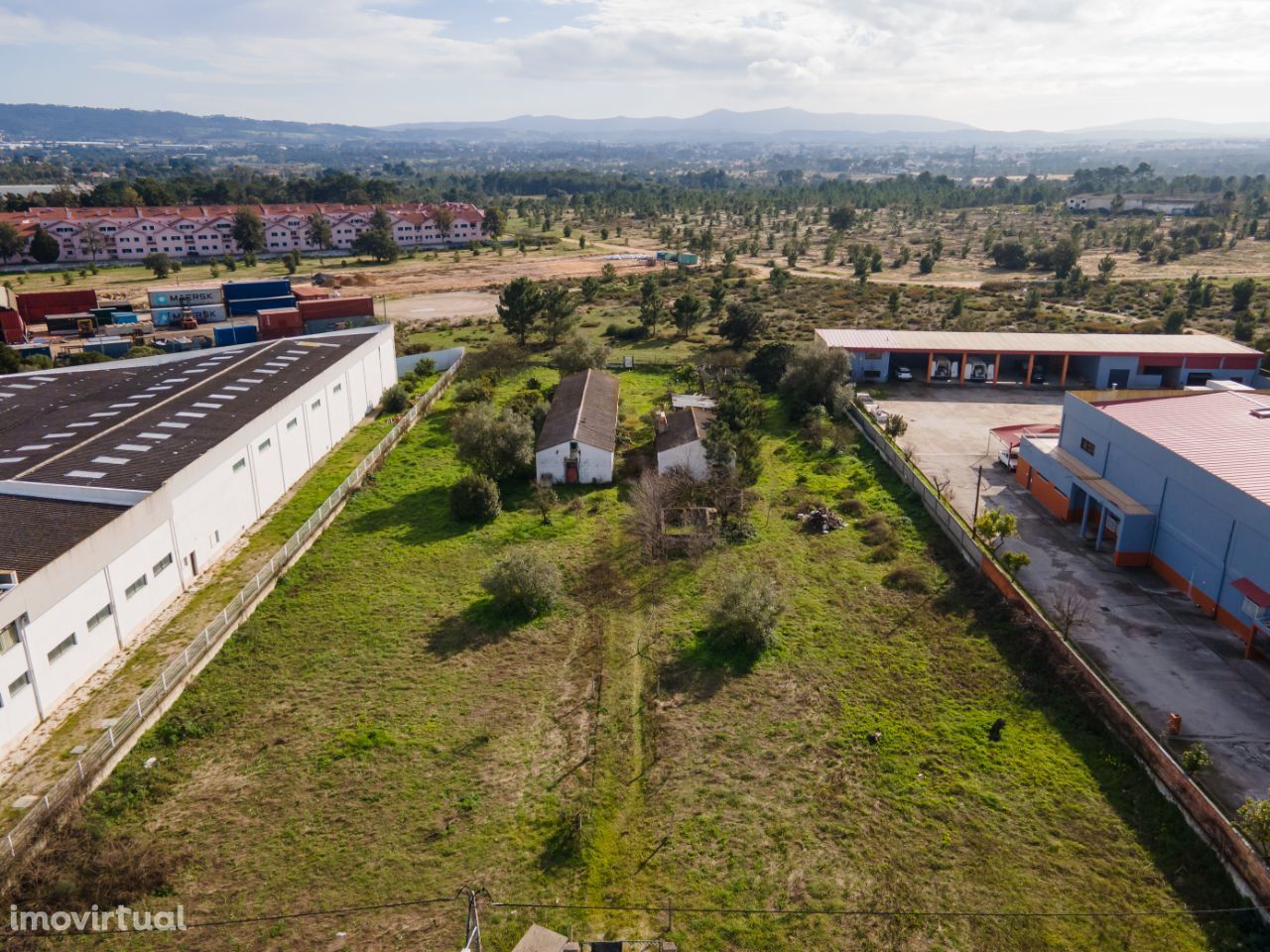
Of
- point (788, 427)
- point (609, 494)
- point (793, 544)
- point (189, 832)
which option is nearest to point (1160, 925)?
point (793, 544)

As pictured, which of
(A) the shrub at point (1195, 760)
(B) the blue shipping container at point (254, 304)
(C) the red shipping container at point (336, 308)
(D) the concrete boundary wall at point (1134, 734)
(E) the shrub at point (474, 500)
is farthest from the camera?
(B) the blue shipping container at point (254, 304)

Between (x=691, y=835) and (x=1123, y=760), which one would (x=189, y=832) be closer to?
(x=691, y=835)

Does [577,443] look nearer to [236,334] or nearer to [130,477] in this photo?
[130,477]

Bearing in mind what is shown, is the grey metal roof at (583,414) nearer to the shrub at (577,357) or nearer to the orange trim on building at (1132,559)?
the shrub at (577,357)

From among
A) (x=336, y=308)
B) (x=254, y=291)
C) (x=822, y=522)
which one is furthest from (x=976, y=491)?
(x=254, y=291)

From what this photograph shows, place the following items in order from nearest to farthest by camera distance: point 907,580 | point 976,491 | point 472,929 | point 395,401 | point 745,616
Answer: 1. point 472,929
2. point 745,616
3. point 907,580
4. point 976,491
5. point 395,401

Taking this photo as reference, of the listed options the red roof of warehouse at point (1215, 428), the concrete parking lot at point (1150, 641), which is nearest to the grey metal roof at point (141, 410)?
the concrete parking lot at point (1150, 641)
